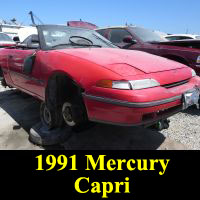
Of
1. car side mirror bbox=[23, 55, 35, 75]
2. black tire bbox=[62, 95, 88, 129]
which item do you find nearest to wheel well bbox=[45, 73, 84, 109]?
black tire bbox=[62, 95, 88, 129]

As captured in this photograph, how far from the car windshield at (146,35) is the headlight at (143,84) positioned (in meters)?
3.09

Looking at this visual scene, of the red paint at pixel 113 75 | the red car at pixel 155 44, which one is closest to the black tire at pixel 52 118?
the red paint at pixel 113 75

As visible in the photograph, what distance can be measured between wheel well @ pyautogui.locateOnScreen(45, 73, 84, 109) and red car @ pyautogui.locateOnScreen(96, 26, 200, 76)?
241 cm

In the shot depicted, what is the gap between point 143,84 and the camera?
1837mm

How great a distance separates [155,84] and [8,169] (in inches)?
65.3

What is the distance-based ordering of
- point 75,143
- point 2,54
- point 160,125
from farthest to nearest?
point 2,54
point 75,143
point 160,125

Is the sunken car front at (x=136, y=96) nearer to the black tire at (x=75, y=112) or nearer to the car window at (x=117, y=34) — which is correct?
the black tire at (x=75, y=112)

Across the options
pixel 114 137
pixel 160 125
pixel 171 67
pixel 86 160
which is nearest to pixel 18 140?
pixel 86 160

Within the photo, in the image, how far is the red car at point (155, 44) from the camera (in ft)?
12.3

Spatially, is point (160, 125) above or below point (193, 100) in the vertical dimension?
below

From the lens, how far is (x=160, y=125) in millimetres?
2408

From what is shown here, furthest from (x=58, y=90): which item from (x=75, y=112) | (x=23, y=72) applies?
(x=23, y=72)

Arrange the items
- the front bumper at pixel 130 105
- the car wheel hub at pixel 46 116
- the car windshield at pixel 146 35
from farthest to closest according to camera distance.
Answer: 1. the car windshield at pixel 146 35
2. the car wheel hub at pixel 46 116
3. the front bumper at pixel 130 105

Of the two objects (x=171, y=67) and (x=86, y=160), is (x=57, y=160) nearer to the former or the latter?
(x=86, y=160)
